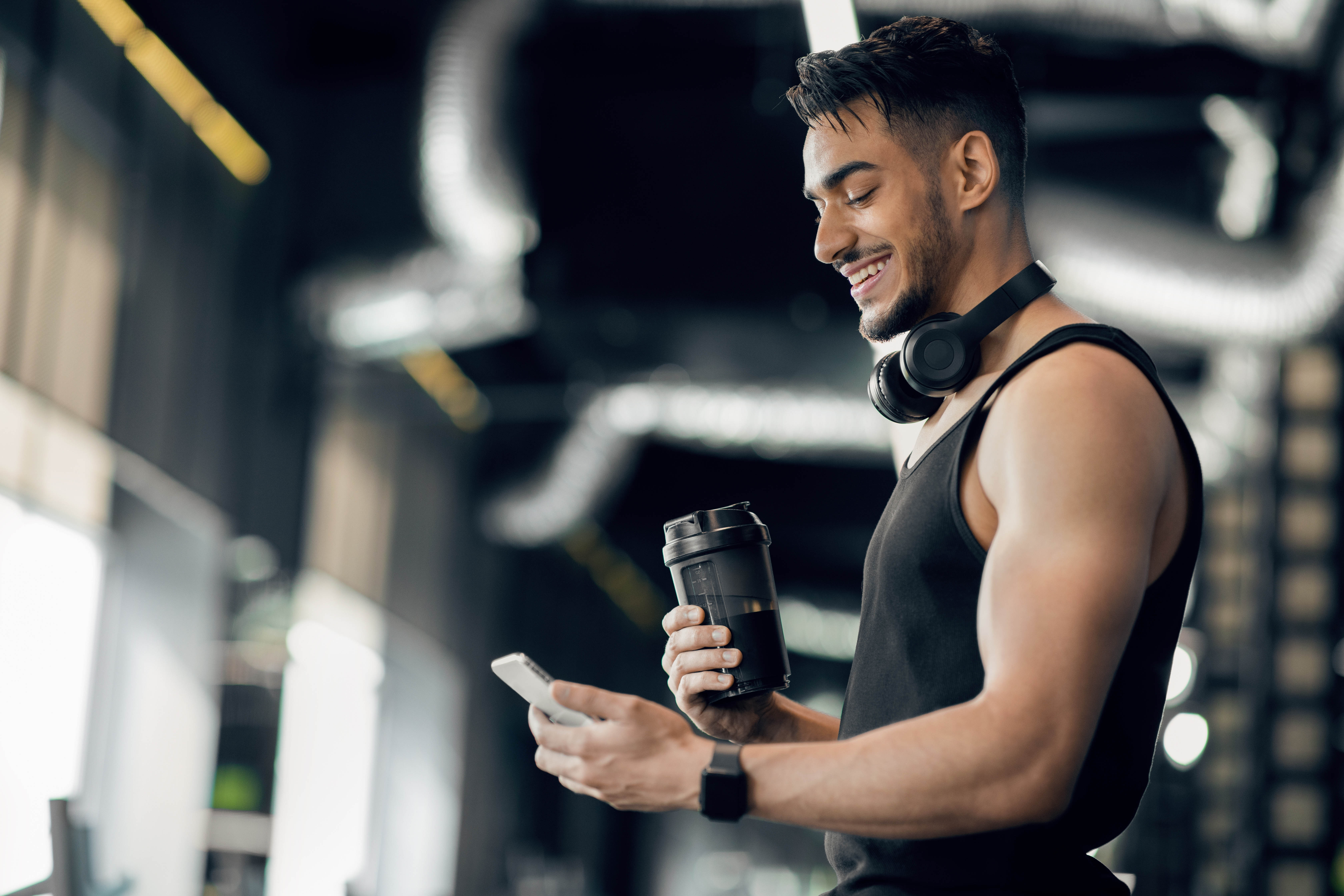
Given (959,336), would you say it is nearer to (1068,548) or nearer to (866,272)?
(866,272)

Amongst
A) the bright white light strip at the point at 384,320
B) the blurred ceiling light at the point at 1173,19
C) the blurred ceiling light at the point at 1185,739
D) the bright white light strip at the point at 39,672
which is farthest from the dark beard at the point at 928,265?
the blurred ceiling light at the point at 1185,739

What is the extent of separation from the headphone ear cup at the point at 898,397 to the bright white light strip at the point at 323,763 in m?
5.20

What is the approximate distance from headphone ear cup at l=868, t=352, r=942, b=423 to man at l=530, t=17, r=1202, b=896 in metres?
0.02

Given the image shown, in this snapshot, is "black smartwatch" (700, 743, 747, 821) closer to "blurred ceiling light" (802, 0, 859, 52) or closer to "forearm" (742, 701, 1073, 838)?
"forearm" (742, 701, 1073, 838)

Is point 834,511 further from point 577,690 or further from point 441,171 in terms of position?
point 577,690

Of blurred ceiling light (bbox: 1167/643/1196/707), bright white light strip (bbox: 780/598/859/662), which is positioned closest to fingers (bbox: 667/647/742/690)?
blurred ceiling light (bbox: 1167/643/1196/707)

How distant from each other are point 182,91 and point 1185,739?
246 inches

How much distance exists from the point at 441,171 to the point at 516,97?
38 cm

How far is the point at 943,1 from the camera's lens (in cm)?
358

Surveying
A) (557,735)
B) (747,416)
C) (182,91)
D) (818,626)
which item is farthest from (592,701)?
(818,626)

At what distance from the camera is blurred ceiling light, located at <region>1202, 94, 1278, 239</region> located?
16.1 feet

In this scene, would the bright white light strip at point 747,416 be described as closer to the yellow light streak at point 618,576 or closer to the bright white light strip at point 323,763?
the bright white light strip at point 323,763

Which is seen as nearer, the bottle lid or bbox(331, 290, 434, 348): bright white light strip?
the bottle lid

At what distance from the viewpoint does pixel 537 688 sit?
1.00 meters
